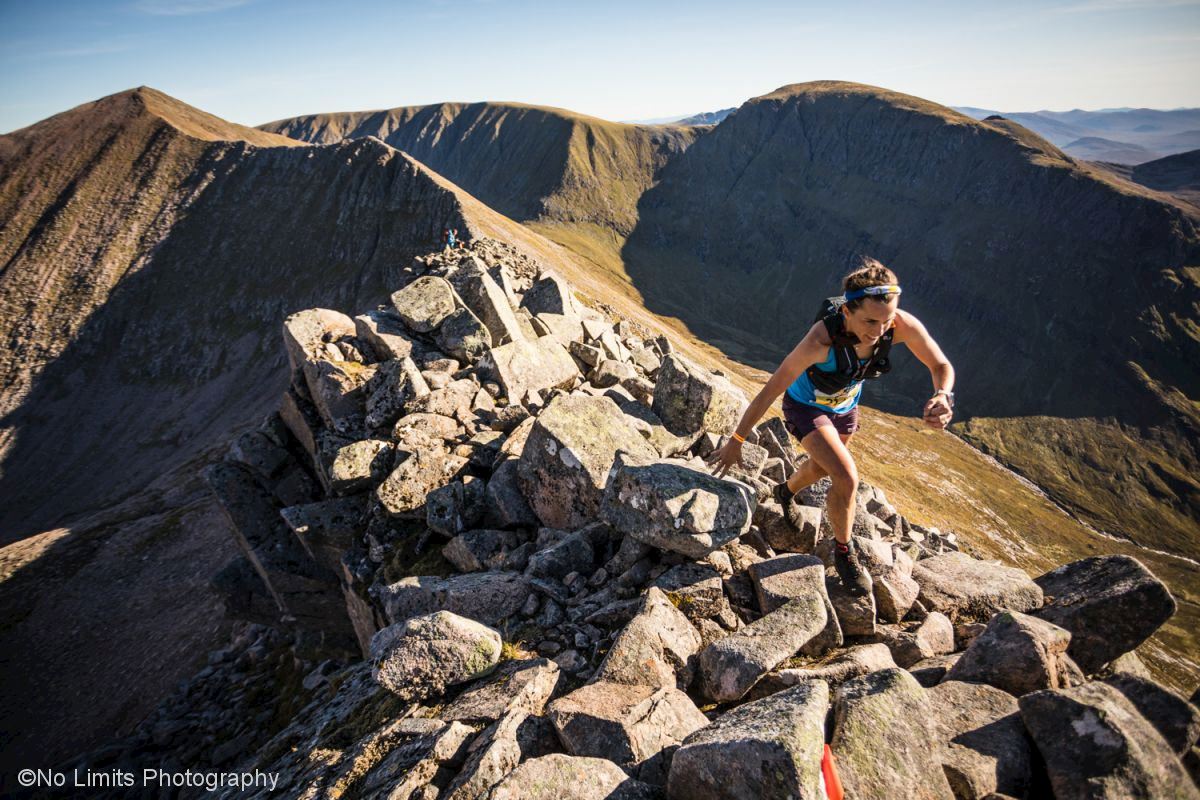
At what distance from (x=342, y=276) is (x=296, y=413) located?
7976 cm

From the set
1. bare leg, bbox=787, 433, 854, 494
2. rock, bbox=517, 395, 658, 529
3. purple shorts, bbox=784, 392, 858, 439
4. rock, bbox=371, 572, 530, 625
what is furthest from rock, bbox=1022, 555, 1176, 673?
rock, bbox=371, 572, 530, 625

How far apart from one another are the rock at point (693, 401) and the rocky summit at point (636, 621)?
3.1 inches

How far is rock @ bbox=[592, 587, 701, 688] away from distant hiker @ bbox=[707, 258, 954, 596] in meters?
2.52

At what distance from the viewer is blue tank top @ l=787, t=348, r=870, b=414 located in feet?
28.1

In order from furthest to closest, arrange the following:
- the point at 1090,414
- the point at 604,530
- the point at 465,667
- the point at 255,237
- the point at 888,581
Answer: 1. the point at 1090,414
2. the point at 255,237
3. the point at 604,530
4. the point at 888,581
5. the point at 465,667

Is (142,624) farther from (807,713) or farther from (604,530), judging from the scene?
(807,713)

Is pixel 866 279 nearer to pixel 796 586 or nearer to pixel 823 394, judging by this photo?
pixel 823 394

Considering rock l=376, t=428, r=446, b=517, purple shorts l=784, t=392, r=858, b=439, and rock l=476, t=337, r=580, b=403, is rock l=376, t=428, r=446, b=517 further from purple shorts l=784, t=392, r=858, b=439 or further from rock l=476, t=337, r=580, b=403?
purple shorts l=784, t=392, r=858, b=439

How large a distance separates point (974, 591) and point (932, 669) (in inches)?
106

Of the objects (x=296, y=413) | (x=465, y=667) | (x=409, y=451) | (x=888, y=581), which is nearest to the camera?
(x=465, y=667)

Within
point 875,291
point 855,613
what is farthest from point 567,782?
point 875,291

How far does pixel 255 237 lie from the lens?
335 ft

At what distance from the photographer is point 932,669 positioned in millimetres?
7348

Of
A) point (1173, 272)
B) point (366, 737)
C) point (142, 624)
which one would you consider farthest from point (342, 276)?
point (1173, 272)
